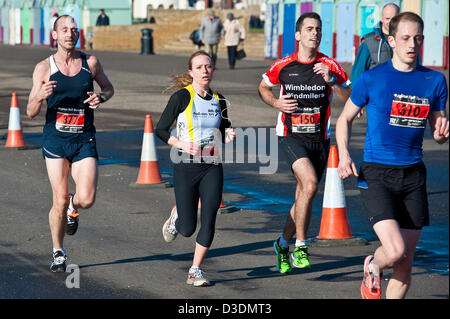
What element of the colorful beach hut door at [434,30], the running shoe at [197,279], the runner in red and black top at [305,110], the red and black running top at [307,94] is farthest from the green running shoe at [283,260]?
the colorful beach hut door at [434,30]

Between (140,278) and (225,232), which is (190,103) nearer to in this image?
(140,278)

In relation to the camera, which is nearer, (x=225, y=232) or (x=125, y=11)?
(x=225, y=232)

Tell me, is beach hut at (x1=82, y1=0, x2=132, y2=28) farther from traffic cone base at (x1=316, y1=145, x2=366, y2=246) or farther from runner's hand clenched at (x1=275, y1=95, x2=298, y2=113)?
runner's hand clenched at (x1=275, y1=95, x2=298, y2=113)

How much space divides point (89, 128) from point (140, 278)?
4.24 feet

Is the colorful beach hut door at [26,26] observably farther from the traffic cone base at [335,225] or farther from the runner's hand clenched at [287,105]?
the runner's hand clenched at [287,105]

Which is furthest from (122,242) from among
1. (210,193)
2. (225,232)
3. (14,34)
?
(14,34)

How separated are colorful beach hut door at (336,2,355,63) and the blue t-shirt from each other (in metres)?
30.1

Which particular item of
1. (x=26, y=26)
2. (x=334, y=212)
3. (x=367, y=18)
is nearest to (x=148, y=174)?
(x=334, y=212)

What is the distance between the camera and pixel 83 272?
7.45 metres

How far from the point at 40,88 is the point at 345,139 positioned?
2679 millimetres

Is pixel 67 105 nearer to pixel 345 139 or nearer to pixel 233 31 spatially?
pixel 345 139

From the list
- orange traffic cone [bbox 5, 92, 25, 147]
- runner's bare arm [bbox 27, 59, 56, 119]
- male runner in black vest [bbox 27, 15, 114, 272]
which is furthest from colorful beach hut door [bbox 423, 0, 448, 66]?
runner's bare arm [bbox 27, 59, 56, 119]

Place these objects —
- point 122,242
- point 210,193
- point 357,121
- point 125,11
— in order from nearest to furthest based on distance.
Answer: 1. point 210,193
2. point 122,242
3. point 357,121
4. point 125,11

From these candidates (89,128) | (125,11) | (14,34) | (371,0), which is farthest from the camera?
(14,34)
